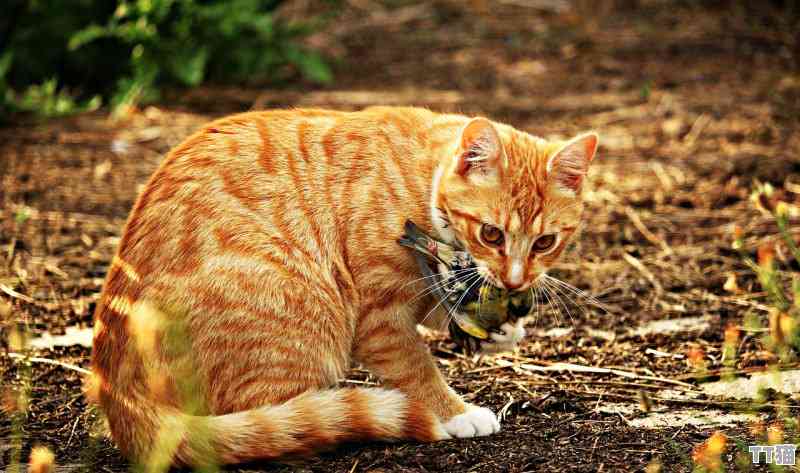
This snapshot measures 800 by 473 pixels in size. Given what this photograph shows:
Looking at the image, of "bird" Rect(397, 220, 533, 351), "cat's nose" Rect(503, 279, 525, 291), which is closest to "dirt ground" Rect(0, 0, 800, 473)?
"bird" Rect(397, 220, 533, 351)

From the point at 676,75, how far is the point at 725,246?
141 inches

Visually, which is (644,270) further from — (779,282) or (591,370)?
(591,370)

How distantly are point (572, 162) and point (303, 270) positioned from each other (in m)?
0.99

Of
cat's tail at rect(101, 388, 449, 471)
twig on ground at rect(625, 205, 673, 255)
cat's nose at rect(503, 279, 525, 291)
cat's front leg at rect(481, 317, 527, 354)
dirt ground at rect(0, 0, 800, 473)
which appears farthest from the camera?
twig on ground at rect(625, 205, 673, 255)

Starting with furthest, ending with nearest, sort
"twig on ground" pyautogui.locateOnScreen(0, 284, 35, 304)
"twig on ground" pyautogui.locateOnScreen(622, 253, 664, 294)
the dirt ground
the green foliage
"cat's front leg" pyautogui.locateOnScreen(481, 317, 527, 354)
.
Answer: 1. the green foliage
2. "twig on ground" pyautogui.locateOnScreen(622, 253, 664, 294)
3. "twig on ground" pyautogui.locateOnScreen(0, 284, 35, 304)
4. "cat's front leg" pyautogui.locateOnScreen(481, 317, 527, 354)
5. the dirt ground

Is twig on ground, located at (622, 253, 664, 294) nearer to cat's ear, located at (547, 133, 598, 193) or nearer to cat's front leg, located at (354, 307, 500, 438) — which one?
cat's ear, located at (547, 133, 598, 193)

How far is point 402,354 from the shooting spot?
10.6 ft

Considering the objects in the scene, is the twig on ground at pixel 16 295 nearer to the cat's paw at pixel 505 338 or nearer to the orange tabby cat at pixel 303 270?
the orange tabby cat at pixel 303 270

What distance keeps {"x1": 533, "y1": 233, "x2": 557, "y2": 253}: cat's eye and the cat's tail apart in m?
0.73

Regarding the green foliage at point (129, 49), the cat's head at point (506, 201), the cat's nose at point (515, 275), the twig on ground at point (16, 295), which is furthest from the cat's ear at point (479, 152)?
the green foliage at point (129, 49)

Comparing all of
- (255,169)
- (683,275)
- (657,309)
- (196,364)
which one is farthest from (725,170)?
(196,364)

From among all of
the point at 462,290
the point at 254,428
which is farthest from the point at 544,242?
the point at 254,428

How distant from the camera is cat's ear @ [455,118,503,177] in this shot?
126 inches

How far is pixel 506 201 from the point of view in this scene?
3.22m
